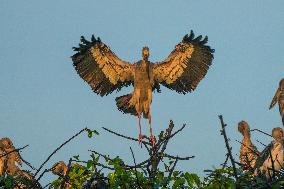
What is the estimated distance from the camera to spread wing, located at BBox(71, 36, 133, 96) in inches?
556

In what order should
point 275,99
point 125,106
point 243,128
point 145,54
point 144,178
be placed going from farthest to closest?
point 243,128 → point 145,54 → point 125,106 → point 275,99 → point 144,178

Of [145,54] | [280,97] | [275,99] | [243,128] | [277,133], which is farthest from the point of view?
[243,128]

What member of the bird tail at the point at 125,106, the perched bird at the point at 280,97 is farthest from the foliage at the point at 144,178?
the bird tail at the point at 125,106

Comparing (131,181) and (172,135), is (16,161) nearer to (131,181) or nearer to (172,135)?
(172,135)

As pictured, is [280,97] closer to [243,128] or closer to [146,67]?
[146,67]

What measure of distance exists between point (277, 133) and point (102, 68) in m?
6.24

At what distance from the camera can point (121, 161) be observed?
6613 mm

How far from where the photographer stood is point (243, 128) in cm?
1481

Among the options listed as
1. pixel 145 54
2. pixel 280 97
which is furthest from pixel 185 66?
pixel 280 97

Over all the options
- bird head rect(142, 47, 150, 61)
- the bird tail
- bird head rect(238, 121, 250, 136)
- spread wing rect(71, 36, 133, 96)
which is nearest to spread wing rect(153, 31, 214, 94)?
bird head rect(142, 47, 150, 61)

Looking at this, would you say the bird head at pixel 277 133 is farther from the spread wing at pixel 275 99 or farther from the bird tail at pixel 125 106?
the bird tail at pixel 125 106

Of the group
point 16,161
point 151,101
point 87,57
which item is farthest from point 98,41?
point 16,161

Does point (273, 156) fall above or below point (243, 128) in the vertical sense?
below

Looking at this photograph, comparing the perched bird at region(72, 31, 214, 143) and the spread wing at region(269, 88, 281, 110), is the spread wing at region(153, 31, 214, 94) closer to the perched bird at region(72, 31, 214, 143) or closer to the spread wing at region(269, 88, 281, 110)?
the perched bird at region(72, 31, 214, 143)
